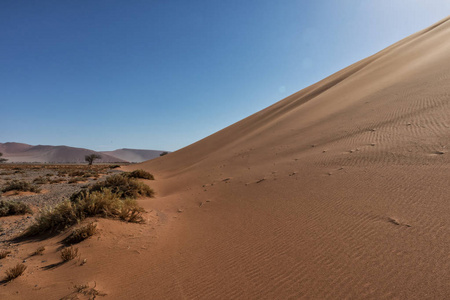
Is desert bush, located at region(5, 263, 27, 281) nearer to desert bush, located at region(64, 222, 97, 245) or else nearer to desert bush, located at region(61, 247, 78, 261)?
desert bush, located at region(61, 247, 78, 261)

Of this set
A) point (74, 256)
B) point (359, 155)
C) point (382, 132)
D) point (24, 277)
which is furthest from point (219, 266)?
point (382, 132)

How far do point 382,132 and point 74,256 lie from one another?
343 inches

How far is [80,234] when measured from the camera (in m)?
3.88

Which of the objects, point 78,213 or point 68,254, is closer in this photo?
point 68,254

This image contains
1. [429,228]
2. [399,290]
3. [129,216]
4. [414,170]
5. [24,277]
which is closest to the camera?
[399,290]

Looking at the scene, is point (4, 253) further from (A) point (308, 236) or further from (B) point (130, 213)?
(A) point (308, 236)

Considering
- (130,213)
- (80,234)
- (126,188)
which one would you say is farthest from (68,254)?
(126,188)

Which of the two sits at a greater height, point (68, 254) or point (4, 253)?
point (4, 253)

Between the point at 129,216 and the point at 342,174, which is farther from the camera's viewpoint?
the point at 342,174

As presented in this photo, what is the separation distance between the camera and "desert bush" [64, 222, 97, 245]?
382 cm

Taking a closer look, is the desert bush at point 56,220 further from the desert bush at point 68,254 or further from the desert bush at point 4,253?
the desert bush at point 68,254

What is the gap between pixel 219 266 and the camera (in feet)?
9.87

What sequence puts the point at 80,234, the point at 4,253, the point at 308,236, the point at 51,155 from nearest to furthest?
the point at 308,236 → the point at 4,253 → the point at 80,234 → the point at 51,155

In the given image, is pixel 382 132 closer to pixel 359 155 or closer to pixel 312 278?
pixel 359 155
